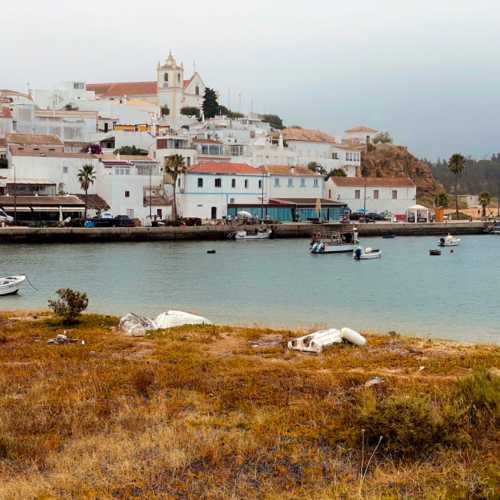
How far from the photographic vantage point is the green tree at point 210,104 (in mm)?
127062

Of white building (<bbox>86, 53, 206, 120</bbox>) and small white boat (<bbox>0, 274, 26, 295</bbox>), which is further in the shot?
white building (<bbox>86, 53, 206, 120</bbox>)

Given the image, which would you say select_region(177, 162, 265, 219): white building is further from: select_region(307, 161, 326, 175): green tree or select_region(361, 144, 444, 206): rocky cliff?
select_region(361, 144, 444, 206): rocky cliff

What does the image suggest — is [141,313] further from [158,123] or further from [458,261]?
[158,123]

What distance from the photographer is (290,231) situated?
78.4 meters

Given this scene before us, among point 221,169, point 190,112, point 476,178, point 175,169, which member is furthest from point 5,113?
point 476,178

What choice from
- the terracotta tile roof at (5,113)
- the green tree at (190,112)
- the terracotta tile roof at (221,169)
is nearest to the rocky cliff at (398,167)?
the green tree at (190,112)

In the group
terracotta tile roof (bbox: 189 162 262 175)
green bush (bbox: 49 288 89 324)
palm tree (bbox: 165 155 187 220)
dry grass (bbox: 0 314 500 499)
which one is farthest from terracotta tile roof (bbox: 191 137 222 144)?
dry grass (bbox: 0 314 500 499)

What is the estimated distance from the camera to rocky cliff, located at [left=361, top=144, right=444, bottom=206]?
111 m

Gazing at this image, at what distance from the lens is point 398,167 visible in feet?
372

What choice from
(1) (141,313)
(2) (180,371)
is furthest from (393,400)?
(1) (141,313)

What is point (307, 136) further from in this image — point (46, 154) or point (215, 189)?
point (46, 154)

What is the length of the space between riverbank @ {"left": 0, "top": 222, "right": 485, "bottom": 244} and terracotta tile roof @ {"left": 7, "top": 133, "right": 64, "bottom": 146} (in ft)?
67.5

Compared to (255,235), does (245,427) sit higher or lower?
lower

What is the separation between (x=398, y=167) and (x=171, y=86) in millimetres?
42899
